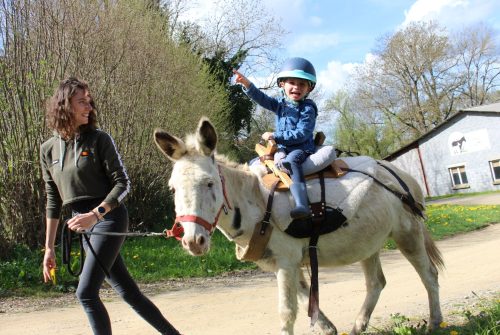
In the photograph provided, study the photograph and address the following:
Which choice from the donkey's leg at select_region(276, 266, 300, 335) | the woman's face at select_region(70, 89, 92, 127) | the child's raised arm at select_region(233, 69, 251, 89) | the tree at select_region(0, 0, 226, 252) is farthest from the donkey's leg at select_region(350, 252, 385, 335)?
the tree at select_region(0, 0, 226, 252)

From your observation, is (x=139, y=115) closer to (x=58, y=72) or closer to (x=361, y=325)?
(x=58, y=72)

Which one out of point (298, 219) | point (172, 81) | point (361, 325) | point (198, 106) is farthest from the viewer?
point (198, 106)

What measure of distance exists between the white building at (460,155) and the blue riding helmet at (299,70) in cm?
3475

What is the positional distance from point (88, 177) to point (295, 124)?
1905mm

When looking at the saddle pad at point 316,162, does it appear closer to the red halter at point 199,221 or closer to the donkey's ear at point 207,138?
the red halter at point 199,221

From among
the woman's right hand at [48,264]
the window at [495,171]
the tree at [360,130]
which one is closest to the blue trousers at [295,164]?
the woman's right hand at [48,264]

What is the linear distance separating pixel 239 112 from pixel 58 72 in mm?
16380

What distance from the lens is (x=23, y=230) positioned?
10289mm

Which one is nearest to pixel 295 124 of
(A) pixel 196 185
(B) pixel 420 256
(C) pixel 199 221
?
(A) pixel 196 185

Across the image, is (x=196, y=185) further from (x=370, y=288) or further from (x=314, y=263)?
(x=370, y=288)

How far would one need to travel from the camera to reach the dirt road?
5672 millimetres

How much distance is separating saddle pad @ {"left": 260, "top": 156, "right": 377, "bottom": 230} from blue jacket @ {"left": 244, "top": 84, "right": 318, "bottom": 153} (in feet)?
1.26

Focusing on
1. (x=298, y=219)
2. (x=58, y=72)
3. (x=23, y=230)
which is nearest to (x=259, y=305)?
(x=298, y=219)

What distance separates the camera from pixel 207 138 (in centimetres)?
367
